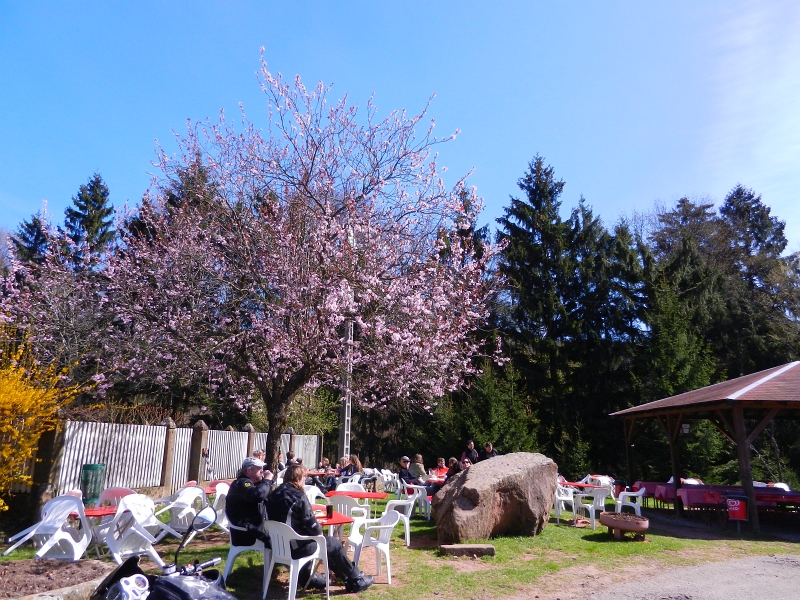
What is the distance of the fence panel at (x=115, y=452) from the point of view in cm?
1077

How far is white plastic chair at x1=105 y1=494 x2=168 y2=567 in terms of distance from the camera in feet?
19.6

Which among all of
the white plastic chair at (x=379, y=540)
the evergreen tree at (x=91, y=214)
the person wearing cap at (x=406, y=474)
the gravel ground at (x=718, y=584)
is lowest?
the gravel ground at (x=718, y=584)

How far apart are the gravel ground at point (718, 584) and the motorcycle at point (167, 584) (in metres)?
4.37

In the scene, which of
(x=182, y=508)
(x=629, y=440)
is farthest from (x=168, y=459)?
(x=629, y=440)

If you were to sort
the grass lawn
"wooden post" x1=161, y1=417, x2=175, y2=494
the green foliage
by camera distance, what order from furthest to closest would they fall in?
the green foliage → "wooden post" x1=161, y1=417, x2=175, y2=494 → the grass lawn

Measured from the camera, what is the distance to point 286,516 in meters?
5.65

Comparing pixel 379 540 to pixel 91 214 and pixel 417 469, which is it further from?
pixel 91 214

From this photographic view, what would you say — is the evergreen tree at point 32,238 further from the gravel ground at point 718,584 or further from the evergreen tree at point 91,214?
the gravel ground at point 718,584

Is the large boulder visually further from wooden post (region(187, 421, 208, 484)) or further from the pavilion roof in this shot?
wooden post (region(187, 421, 208, 484))

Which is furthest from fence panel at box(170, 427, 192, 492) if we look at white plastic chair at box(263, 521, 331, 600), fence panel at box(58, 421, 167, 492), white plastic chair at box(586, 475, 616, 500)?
white plastic chair at box(586, 475, 616, 500)

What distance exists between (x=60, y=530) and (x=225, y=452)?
1120 cm

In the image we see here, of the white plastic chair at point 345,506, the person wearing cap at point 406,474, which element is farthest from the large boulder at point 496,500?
the person wearing cap at point 406,474

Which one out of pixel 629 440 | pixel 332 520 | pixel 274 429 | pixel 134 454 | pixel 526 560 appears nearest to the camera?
pixel 332 520

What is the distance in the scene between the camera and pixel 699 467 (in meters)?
19.2
